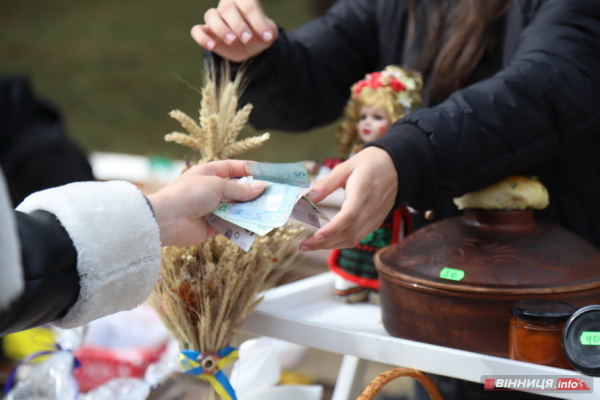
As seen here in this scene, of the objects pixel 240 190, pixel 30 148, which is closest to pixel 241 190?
pixel 240 190

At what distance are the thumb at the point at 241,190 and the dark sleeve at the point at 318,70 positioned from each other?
1.38 feet

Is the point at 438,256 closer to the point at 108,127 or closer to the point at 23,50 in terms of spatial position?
the point at 108,127

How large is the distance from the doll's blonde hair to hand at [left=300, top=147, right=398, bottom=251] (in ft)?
0.95

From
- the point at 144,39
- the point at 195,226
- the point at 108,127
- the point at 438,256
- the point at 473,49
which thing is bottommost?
the point at 108,127

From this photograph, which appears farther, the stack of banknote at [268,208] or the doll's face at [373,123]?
the doll's face at [373,123]

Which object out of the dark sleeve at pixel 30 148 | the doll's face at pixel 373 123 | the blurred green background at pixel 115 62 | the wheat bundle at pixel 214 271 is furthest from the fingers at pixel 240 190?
the blurred green background at pixel 115 62

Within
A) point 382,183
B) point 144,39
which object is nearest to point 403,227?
point 382,183

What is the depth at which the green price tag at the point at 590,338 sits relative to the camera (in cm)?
91

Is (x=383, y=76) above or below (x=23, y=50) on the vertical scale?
above

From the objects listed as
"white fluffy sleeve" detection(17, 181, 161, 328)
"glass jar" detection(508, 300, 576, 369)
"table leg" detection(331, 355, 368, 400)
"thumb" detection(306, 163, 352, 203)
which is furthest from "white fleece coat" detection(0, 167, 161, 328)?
"table leg" detection(331, 355, 368, 400)

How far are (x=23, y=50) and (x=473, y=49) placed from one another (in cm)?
732

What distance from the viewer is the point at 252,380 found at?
136 centimetres

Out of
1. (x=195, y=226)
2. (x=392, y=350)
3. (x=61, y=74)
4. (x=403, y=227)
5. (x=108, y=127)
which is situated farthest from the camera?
(x=61, y=74)

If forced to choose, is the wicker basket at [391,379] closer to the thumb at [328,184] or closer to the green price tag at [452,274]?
the green price tag at [452,274]
